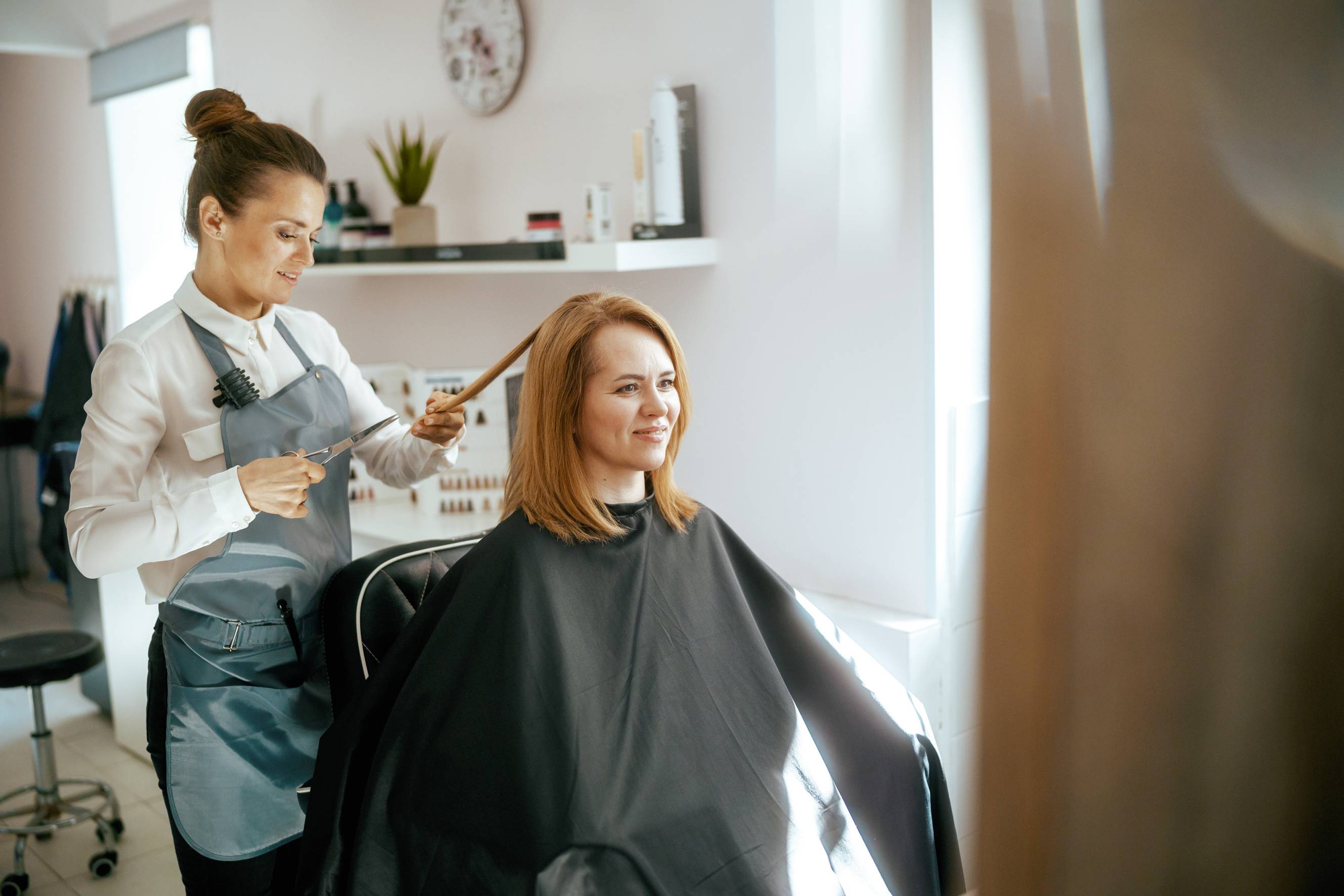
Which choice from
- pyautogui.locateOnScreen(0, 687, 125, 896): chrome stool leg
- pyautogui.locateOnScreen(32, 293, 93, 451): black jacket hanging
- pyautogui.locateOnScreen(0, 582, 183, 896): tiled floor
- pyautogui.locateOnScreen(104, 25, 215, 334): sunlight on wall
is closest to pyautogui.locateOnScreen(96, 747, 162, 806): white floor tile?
pyautogui.locateOnScreen(0, 582, 183, 896): tiled floor

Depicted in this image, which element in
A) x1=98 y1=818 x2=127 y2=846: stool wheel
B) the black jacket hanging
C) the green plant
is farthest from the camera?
the black jacket hanging

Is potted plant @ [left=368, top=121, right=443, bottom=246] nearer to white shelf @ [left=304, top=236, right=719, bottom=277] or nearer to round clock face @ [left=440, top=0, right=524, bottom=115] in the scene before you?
round clock face @ [left=440, top=0, right=524, bottom=115]

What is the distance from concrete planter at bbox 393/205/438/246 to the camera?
121 inches

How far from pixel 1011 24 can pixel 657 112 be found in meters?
0.86

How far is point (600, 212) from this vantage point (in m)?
2.49

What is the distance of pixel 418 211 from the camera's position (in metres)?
3.08

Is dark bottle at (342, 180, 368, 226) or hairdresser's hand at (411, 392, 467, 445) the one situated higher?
dark bottle at (342, 180, 368, 226)

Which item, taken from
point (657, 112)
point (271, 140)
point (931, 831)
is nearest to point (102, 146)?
point (657, 112)

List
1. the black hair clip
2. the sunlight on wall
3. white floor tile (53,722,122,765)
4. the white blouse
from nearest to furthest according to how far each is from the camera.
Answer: the white blouse, the black hair clip, white floor tile (53,722,122,765), the sunlight on wall

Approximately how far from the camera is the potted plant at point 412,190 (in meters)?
3.05

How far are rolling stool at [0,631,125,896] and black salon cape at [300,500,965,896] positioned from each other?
1733mm

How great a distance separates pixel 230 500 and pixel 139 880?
6.30ft

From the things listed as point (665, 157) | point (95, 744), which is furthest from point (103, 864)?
point (665, 157)

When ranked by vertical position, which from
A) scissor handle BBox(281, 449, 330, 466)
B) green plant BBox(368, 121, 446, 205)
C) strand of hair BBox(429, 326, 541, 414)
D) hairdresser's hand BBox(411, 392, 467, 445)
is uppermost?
green plant BBox(368, 121, 446, 205)
